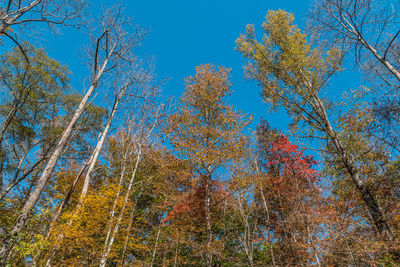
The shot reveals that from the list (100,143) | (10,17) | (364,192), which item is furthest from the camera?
(100,143)

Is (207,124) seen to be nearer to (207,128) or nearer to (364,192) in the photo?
(207,128)

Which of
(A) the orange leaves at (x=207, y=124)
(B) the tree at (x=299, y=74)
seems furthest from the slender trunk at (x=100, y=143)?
(B) the tree at (x=299, y=74)

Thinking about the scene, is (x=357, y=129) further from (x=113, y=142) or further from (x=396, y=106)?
(x=113, y=142)

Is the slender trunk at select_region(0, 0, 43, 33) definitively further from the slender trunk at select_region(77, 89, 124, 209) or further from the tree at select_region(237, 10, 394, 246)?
the tree at select_region(237, 10, 394, 246)

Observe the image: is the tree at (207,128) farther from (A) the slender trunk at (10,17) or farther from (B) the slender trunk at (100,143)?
(A) the slender trunk at (10,17)

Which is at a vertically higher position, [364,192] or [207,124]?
[207,124]

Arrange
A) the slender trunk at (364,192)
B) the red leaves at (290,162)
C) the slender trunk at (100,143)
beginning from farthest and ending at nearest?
the red leaves at (290,162), the slender trunk at (100,143), the slender trunk at (364,192)

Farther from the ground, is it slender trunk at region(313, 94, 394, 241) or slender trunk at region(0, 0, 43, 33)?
slender trunk at region(0, 0, 43, 33)

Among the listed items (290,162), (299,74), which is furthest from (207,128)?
(290,162)

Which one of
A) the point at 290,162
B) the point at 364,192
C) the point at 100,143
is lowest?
the point at 364,192

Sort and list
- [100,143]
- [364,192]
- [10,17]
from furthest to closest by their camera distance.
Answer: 1. [100,143]
2. [364,192]
3. [10,17]

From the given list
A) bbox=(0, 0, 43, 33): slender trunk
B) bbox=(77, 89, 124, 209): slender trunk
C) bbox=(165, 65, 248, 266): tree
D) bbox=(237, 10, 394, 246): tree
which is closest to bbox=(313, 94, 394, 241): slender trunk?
bbox=(237, 10, 394, 246): tree

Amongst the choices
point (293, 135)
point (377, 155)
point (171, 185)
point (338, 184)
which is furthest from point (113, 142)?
point (377, 155)

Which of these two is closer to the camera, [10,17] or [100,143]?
[10,17]
